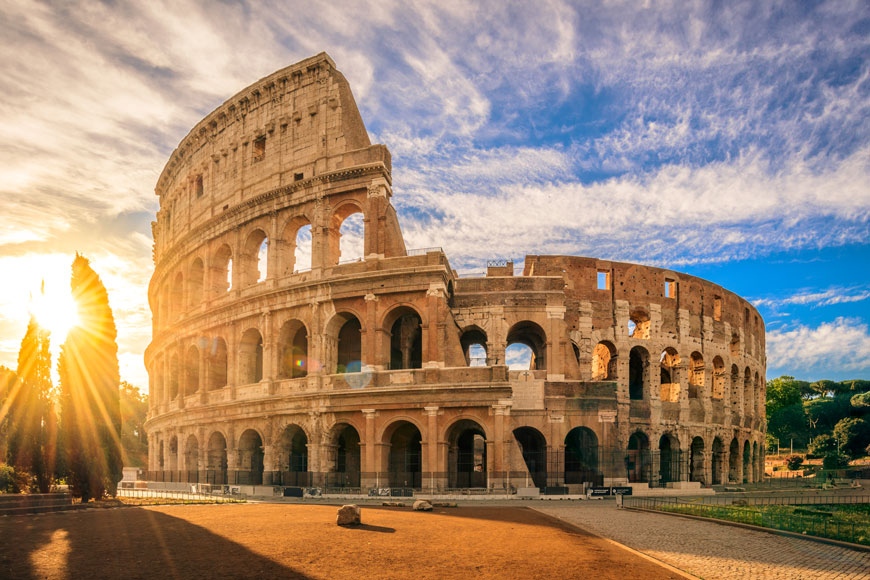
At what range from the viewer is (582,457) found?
3161 cm

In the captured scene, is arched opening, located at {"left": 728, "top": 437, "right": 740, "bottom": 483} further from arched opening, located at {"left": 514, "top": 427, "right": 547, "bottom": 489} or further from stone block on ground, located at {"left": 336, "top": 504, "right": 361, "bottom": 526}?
stone block on ground, located at {"left": 336, "top": 504, "right": 361, "bottom": 526}

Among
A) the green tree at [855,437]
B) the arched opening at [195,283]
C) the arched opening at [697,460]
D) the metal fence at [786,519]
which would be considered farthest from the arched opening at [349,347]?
the green tree at [855,437]

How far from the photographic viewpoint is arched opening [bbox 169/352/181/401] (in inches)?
1499

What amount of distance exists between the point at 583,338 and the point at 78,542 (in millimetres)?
26608

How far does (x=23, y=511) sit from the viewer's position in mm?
17234

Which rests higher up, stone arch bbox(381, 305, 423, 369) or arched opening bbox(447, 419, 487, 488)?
stone arch bbox(381, 305, 423, 369)

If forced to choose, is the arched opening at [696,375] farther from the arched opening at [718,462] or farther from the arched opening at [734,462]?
the arched opening at [734,462]

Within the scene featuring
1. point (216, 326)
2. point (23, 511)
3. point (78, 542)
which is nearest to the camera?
point (78, 542)

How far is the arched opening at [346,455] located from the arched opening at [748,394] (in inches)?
1090

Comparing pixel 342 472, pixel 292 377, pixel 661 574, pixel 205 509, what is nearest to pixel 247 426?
pixel 292 377

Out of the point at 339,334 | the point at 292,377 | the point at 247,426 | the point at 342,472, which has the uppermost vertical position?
the point at 339,334

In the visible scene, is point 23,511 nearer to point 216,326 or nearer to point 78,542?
point 78,542

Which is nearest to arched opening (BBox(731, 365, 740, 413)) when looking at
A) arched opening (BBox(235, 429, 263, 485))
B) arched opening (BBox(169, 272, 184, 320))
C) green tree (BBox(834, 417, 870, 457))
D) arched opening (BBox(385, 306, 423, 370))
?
arched opening (BBox(385, 306, 423, 370))

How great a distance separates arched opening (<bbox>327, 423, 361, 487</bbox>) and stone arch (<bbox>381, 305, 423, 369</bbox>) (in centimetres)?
384
